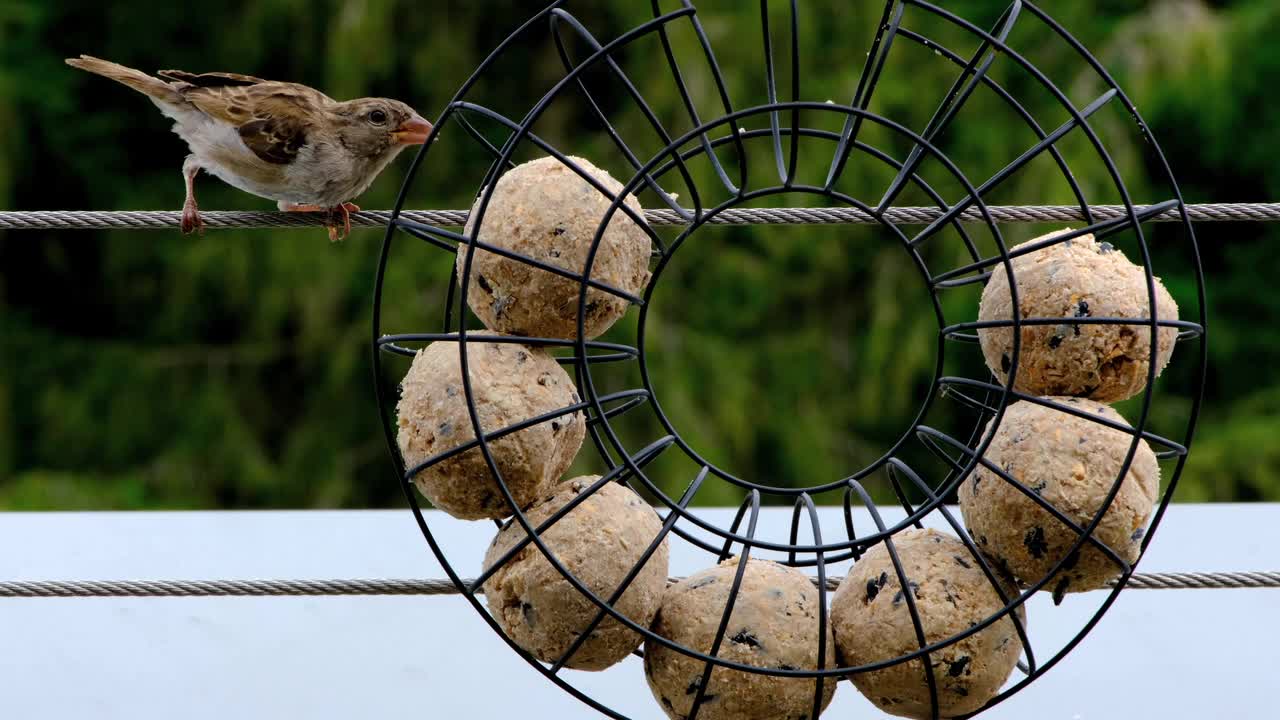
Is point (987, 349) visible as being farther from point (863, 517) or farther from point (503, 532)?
point (863, 517)

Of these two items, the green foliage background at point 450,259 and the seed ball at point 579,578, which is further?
the green foliage background at point 450,259

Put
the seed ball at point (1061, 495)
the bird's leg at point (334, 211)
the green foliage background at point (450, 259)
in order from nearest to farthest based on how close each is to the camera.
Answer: the seed ball at point (1061, 495)
the bird's leg at point (334, 211)
the green foliage background at point (450, 259)

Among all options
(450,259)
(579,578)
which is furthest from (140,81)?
(450,259)

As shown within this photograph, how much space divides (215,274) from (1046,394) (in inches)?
137

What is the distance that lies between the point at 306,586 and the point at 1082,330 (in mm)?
632

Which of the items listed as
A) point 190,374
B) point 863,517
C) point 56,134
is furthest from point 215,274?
point 863,517

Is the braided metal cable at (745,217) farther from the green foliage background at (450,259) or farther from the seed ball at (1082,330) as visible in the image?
the green foliage background at (450,259)

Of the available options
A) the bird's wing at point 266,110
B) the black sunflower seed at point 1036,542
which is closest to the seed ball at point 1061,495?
the black sunflower seed at point 1036,542

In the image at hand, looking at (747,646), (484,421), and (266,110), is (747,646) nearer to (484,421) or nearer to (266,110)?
(484,421)

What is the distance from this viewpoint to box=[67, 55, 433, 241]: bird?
4.62 feet

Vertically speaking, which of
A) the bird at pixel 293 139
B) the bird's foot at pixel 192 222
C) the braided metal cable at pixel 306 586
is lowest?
the braided metal cable at pixel 306 586

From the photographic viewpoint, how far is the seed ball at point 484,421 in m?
0.99

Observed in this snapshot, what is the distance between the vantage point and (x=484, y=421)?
3.21ft

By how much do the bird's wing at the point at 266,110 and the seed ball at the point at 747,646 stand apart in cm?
70
